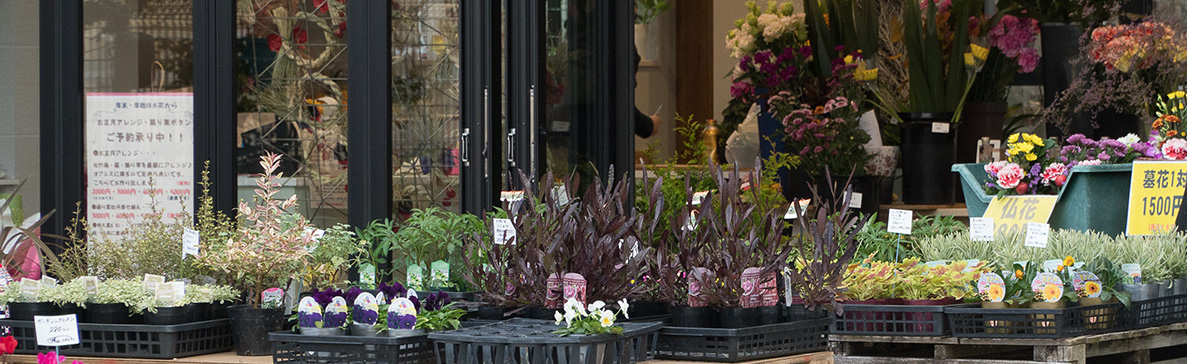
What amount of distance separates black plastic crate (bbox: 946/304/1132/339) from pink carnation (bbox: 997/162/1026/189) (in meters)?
1.21

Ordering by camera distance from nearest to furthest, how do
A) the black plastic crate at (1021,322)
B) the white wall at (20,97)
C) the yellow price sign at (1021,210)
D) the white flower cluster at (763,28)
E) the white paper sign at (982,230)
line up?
the black plastic crate at (1021,322), the white paper sign at (982,230), the white wall at (20,97), the yellow price sign at (1021,210), the white flower cluster at (763,28)

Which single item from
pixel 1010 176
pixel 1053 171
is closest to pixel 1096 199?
pixel 1053 171

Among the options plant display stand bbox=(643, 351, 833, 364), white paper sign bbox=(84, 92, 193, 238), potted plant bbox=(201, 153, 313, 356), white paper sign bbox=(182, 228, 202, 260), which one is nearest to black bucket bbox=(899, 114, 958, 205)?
white paper sign bbox=(84, 92, 193, 238)

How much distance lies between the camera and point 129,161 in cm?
399

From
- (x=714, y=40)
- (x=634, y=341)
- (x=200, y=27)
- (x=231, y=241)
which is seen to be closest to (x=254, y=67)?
(x=200, y=27)

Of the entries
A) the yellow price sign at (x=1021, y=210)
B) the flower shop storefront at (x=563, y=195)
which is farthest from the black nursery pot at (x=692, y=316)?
the yellow price sign at (x=1021, y=210)

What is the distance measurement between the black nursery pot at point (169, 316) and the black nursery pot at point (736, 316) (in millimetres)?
1076

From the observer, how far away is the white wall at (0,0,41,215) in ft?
13.6

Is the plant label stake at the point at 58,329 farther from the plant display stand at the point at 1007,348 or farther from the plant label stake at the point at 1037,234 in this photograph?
the plant label stake at the point at 1037,234

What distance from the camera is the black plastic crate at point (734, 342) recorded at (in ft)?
8.06

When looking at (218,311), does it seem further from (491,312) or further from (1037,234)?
(1037,234)

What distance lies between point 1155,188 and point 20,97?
146 inches

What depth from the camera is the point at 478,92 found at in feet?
13.6

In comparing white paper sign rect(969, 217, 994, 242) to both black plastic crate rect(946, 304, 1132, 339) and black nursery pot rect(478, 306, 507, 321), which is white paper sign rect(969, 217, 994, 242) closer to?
black plastic crate rect(946, 304, 1132, 339)
